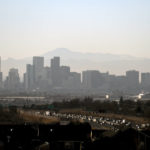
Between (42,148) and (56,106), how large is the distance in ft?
173

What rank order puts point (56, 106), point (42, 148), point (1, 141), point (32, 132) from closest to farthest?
point (42, 148), point (1, 141), point (32, 132), point (56, 106)

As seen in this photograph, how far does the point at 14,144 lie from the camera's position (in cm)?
2586

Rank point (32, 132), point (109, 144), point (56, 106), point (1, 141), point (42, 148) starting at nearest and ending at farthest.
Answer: point (109, 144) < point (42, 148) < point (1, 141) < point (32, 132) < point (56, 106)

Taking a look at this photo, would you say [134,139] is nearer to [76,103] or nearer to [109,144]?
[109,144]

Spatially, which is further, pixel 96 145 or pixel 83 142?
pixel 83 142

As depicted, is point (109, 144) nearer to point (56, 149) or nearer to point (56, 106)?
point (56, 149)

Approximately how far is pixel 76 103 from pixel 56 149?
176 ft

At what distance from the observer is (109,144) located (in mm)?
21766

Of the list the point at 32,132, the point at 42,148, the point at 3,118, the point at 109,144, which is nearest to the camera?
the point at 109,144

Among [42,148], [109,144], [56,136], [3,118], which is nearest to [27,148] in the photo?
[42,148]

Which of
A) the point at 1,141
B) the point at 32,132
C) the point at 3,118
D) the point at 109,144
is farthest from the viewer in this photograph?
the point at 3,118

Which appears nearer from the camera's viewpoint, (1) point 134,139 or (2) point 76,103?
(1) point 134,139

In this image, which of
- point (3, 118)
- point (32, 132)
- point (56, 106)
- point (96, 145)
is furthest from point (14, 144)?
point (56, 106)

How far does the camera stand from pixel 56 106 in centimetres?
7744
